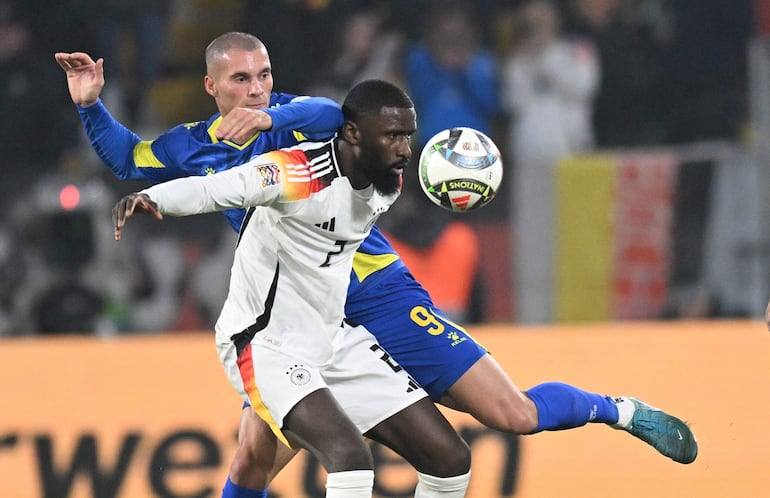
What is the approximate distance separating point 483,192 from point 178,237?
422cm

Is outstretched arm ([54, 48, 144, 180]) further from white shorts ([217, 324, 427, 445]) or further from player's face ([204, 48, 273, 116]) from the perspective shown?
white shorts ([217, 324, 427, 445])

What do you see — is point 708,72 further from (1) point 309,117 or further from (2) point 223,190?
(2) point 223,190

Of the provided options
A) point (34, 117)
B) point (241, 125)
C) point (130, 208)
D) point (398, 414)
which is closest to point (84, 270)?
point (34, 117)

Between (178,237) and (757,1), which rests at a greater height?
(757,1)

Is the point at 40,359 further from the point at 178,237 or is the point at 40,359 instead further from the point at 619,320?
the point at 619,320

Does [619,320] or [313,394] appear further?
[619,320]

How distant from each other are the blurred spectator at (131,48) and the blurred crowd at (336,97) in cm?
1

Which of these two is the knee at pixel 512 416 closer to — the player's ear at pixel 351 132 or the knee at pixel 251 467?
the knee at pixel 251 467

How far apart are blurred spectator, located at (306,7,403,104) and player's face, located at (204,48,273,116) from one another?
4350 mm

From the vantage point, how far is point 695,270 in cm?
912

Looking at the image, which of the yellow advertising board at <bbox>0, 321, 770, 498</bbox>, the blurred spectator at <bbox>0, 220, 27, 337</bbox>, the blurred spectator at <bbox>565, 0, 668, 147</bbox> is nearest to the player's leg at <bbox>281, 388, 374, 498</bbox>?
the yellow advertising board at <bbox>0, 321, 770, 498</bbox>

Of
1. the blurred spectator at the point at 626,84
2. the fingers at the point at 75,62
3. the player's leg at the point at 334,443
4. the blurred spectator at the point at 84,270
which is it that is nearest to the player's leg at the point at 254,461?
the player's leg at the point at 334,443

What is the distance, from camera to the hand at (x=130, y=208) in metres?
4.25

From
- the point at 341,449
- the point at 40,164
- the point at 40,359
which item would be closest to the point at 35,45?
the point at 40,164
